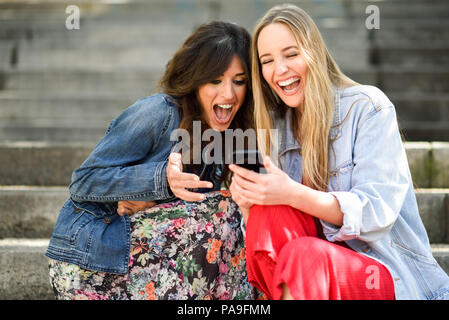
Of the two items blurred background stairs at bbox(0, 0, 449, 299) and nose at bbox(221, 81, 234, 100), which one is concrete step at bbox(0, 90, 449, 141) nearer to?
blurred background stairs at bbox(0, 0, 449, 299)

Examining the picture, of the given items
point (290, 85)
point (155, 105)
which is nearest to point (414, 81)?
point (290, 85)

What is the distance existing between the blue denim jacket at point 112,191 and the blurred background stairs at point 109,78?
0.53 meters

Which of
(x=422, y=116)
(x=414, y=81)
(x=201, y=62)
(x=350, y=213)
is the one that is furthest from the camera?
(x=414, y=81)

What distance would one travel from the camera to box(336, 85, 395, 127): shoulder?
1.77m

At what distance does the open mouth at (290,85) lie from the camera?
1945 millimetres

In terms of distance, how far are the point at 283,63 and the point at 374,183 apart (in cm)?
63

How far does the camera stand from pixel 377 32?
450 cm

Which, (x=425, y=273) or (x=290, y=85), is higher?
(x=290, y=85)

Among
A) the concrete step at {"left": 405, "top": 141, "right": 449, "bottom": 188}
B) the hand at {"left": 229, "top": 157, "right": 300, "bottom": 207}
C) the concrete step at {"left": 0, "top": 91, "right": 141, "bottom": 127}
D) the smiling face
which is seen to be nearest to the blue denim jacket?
the hand at {"left": 229, "top": 157, "right": 300, "bottom": 207}

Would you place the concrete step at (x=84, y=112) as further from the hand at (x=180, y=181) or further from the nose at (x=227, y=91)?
the hand at (x=180, y=181)

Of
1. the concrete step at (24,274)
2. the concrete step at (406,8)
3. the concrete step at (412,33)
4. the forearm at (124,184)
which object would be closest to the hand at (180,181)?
the forearm at (124,184)

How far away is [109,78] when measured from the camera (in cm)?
420

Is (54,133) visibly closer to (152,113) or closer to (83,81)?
(83,81)

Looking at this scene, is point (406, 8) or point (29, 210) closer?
point (29, 210)
